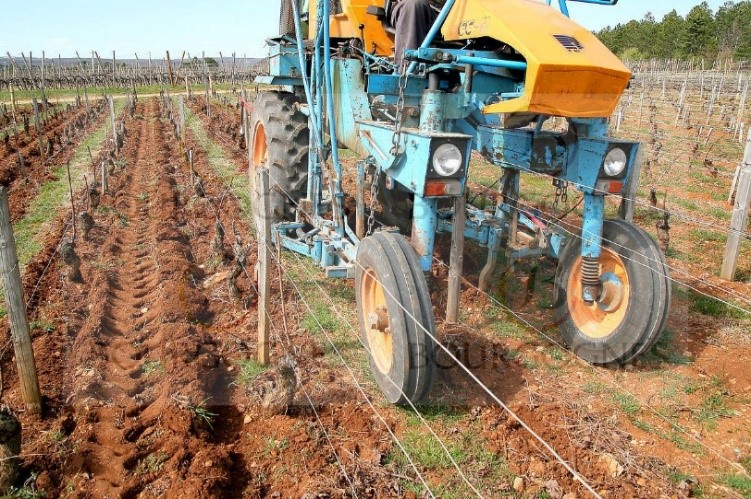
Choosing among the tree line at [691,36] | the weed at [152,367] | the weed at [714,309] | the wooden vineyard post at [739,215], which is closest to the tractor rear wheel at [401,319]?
the weed at [152,367]

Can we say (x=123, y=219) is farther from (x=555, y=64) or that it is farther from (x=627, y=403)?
(x=627, y=403)

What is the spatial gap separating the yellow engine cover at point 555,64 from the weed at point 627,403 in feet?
5.87

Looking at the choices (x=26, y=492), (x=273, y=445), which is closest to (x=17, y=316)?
(x=26, y=492)

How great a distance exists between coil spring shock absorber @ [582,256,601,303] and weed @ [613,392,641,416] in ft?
2.24

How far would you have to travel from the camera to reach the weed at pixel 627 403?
3496mm

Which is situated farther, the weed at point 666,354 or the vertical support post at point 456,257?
the weed at point 666,354

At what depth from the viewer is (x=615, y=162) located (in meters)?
3.73

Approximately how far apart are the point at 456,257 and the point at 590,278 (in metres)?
0.96

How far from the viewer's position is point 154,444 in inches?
119

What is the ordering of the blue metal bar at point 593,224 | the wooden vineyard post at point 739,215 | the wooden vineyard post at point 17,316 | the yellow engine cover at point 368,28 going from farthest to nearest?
the wooden vineyard post at point 739,215, the yellow engine cover at point 368,28, the blue metal bar at point 593,224, the wooden vineyard post at point 17,316

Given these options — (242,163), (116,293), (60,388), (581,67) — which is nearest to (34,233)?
(116,293)

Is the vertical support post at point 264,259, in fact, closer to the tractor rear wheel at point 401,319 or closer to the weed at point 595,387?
the tractor rear wheel at point 401,319

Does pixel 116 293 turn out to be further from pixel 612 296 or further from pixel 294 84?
pixel 612 296

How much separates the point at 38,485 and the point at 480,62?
3.22 m
